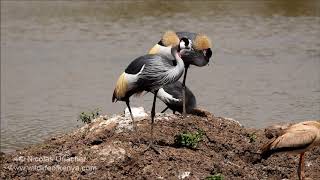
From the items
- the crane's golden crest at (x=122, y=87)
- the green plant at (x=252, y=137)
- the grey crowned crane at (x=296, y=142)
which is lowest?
the green plant at (x=252, y=137)

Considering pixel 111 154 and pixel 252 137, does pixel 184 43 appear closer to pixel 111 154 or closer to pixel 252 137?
pixel 252 137

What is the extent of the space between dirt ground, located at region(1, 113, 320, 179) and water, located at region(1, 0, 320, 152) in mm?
3223

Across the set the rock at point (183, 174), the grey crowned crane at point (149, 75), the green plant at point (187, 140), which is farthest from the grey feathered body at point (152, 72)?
the rock at point (183, 174)

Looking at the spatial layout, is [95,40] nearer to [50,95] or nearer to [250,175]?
[50,95]

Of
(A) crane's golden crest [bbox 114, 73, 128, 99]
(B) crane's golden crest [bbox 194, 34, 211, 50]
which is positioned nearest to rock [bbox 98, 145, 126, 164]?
(A) crane's golden crest [bbox 114, 73, 128, 99]

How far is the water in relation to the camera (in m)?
13.9

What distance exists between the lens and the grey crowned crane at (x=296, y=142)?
809cm

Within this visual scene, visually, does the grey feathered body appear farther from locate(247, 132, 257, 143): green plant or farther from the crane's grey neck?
locate(247, 132, 257, 143): green plant

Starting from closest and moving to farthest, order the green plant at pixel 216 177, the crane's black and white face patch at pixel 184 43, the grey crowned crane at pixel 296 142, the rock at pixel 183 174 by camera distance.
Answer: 1. the green plant at pixel 216 177
2. the rock at pixel 183 174
3. the grey crowned crane at pixel 296 142
4. the crane's black and white face patch at pixel 184 43

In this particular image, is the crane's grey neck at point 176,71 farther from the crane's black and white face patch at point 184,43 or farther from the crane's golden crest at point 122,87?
the crane's black and white face patch at point 184,43

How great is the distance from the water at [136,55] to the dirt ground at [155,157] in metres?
3.22

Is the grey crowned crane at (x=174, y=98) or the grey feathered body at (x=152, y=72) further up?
the grey feathered body at (x=152, y=72)

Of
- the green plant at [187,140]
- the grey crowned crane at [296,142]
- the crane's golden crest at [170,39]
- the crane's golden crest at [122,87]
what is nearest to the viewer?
the grey crowned crane at [296,142]

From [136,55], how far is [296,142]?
10.6 meters
